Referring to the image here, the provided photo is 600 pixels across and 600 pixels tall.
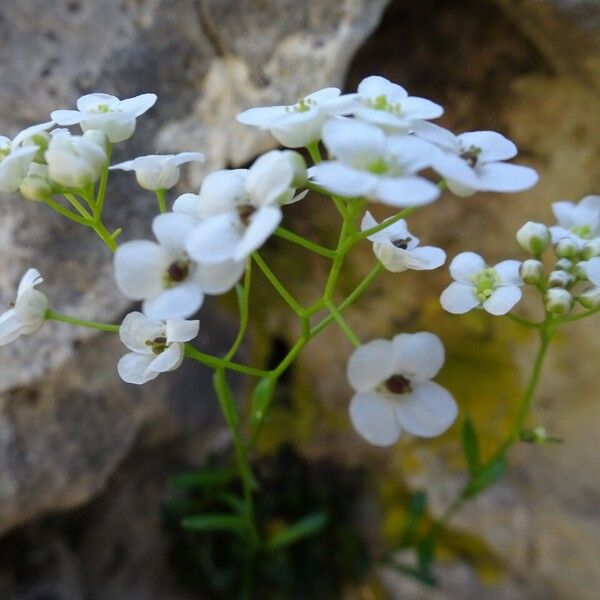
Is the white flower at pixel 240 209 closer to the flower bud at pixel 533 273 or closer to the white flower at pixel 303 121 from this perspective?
the white flower at pixel 303 121

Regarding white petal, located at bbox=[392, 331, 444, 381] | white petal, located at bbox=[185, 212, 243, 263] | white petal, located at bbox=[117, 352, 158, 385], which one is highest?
white petal, located at bbox=[185, 212, 243, 263]

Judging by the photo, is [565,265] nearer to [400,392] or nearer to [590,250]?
[590,250]

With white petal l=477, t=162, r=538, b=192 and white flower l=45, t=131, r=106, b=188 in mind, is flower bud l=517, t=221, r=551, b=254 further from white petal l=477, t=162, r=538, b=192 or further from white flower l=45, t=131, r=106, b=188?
white flower l=45, t=131, r=106, b=188

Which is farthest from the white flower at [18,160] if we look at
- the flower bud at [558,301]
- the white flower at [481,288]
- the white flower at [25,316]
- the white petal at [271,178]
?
the flower bud at [558,301]

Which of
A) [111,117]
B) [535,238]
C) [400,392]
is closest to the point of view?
[400,392]

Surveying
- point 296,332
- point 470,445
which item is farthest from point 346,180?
point 296,332

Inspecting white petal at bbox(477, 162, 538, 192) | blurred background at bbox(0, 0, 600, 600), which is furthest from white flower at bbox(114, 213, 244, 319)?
blurred background at bbox(0, 0, 600, 600)
